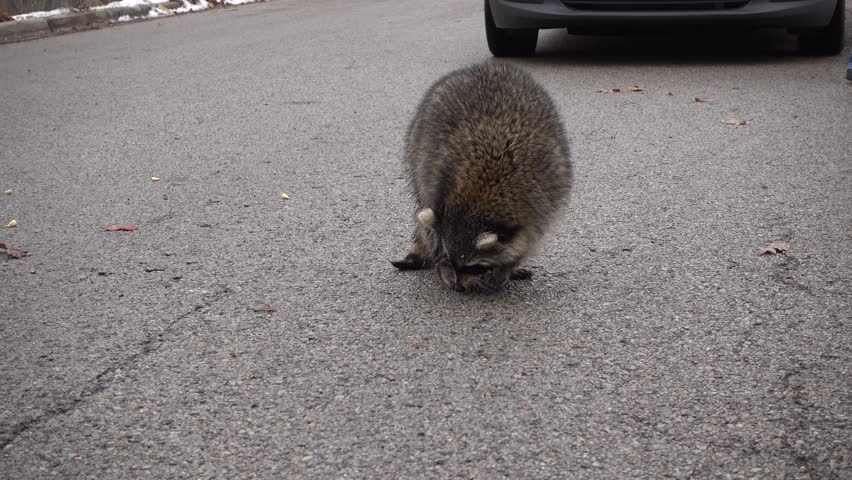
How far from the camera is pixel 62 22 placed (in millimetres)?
14852

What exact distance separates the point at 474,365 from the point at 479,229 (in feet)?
1.95

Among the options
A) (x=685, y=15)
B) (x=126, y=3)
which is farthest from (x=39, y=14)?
(x=685, y=15)

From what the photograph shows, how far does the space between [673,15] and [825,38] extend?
1756 millimetres

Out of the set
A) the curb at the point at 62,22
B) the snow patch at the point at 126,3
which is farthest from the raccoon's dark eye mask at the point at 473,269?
the snow patch at the point at 126,3

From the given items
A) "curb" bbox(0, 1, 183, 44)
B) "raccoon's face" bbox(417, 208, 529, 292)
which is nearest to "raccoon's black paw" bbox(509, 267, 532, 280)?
"raccoon's face" bbox(417, 208, 529, 292)

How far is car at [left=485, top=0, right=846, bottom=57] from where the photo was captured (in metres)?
8.93

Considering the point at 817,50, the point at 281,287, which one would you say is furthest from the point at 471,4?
the point at 281,287

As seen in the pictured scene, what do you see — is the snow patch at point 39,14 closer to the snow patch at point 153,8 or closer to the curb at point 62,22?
the snow patch at point 153,8

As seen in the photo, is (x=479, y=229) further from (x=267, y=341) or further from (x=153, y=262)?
(x=153, y=262)

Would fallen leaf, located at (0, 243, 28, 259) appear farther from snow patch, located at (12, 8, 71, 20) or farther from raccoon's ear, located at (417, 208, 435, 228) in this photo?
snow patch, located at (12, 8, 71, 20)

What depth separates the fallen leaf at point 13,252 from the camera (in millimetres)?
4715

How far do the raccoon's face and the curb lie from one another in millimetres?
11525

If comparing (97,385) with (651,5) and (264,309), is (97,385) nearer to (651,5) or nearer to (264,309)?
(264,309)

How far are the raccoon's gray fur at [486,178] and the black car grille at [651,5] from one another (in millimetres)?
5115
